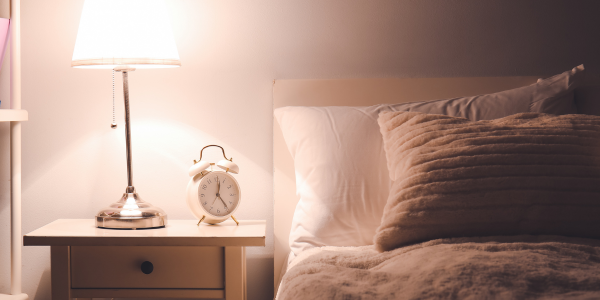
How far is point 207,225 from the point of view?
4.35 feet

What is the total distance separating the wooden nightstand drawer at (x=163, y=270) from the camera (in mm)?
1202

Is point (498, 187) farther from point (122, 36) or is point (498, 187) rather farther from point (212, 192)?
point (122, 36)

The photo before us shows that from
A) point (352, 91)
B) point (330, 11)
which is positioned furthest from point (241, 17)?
point (352, 91)

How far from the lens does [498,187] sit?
3.02ft

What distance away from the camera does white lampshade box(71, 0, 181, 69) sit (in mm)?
1167

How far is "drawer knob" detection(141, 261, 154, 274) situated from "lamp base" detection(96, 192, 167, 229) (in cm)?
11

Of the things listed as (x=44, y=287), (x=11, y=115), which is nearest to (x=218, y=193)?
(x=11, y=115)

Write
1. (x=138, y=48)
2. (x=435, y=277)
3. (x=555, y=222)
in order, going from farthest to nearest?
1. (x=138, y=48)
2. (x=555, y=222)
3. (x=435, y=277)

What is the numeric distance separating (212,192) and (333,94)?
1.66ft

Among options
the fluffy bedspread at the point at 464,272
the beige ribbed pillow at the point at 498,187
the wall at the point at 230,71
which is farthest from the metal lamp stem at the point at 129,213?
the beige ribbed pillow at the point at 498,187

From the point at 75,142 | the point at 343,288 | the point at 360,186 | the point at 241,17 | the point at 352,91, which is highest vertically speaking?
the point at 241,17

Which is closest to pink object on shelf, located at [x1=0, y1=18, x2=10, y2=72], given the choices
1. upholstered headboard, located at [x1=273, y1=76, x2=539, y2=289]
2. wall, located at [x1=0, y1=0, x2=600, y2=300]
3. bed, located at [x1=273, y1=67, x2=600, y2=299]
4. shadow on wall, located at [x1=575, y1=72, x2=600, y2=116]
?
wall, located at [x1=0, y1=0, x2=600, y2=300]

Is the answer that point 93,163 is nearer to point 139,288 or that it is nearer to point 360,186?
point 139,288

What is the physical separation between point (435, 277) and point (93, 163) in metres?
1.25
